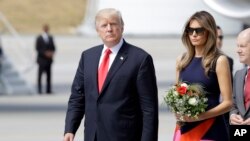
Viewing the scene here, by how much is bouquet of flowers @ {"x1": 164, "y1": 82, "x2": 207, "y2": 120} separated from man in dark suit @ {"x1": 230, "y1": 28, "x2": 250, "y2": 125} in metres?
0.40

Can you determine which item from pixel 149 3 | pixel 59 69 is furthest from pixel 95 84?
pixel 149 3

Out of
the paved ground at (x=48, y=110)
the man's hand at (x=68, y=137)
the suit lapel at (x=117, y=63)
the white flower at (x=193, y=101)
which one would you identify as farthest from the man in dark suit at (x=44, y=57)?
the white flower at (x=193, y=101)

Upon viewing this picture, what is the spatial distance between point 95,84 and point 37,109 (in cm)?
1235

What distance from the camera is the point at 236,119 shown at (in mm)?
6164

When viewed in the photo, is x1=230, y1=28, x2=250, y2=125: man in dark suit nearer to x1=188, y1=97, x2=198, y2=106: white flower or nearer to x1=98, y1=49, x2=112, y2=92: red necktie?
x1=188, y1=97, x2=198, y2=106: white flower

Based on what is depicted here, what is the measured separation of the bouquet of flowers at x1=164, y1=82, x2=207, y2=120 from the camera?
578 centimetres

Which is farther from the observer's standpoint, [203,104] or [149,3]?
[149,3]

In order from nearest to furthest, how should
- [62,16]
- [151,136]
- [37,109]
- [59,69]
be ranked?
[151,136], [37,109], [59,69], [62,16]

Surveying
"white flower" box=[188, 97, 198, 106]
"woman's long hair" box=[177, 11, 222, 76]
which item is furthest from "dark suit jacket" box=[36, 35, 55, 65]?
"white flower" box=[188, 97, 198, 106]

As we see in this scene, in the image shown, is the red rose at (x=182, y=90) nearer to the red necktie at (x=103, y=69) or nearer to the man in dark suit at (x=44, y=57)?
the red necktie at (x=103, y=69)

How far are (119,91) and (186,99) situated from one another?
42 cm

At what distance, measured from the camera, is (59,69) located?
33.6 metres

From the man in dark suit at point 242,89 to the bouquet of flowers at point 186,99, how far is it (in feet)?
1.32

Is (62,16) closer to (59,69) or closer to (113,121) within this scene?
(59,69)
